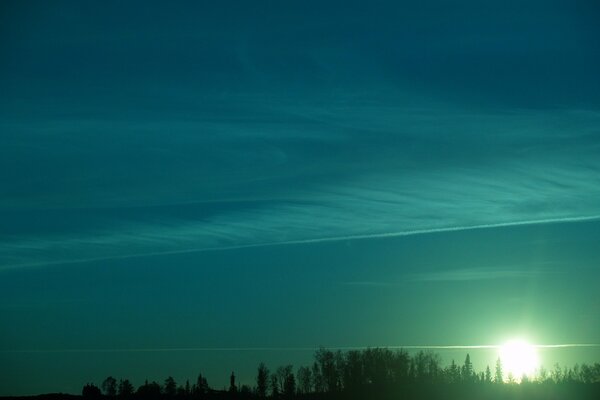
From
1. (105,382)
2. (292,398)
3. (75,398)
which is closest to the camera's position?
(75,398)

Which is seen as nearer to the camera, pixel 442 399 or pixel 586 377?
pixel 442 399

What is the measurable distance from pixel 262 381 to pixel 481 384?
131 feet

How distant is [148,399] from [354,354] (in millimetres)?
43569

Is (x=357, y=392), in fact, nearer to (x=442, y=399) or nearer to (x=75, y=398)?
(x=442, y=399)

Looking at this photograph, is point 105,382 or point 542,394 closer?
point 542,394

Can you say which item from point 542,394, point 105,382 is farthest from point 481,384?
point 105,382

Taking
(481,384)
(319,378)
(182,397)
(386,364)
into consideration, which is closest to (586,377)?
(481,384)

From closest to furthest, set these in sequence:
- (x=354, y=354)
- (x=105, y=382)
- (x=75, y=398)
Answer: (x=75, y=398), (x=105, y=382), (x=354, y=354)

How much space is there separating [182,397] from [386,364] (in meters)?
39.4

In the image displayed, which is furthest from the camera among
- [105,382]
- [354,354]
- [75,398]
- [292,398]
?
[354,354]

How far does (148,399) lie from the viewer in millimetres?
158125

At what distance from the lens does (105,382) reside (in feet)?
549

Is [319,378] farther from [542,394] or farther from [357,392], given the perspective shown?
[542,394]

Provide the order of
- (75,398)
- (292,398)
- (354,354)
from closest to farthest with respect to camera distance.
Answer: (75,398)
(292,398)
(354,354)
